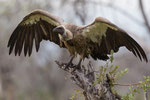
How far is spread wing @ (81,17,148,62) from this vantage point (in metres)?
5.83

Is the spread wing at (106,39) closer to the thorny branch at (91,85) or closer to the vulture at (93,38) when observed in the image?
the vulture at (93,38)

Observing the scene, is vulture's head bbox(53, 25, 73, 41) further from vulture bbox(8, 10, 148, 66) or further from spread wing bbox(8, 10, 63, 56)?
spread wing bbox(8, 10, 63, 56)

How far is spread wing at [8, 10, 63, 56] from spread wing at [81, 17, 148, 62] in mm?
947

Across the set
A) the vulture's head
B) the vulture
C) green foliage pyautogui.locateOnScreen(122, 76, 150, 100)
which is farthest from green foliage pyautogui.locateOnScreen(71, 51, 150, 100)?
the vulture's head

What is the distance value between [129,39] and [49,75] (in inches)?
1154

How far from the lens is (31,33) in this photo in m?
7.16

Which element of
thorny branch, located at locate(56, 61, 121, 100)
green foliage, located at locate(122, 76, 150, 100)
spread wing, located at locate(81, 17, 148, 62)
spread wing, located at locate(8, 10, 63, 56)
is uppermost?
spread wing, located at locate(8, 10, 63, 56)

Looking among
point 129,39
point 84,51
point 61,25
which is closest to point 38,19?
point 61,25

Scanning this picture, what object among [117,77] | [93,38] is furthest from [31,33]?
[117,77]

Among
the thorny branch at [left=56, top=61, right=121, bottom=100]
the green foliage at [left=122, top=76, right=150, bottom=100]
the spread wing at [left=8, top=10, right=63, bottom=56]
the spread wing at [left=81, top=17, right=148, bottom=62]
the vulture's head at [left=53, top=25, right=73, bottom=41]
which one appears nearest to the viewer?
the green foliage at [left=122, top=76, right=150, bottom=100]

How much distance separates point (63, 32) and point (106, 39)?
754 mm

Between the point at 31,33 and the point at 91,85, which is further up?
the point at 31,33

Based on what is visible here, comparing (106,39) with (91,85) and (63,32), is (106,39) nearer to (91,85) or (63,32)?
(63,32)

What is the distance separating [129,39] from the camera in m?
5.83
